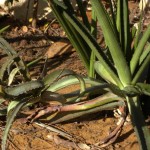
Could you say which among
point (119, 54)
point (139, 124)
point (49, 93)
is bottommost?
point (139, 124)

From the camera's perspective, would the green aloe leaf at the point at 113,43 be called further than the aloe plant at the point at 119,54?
No

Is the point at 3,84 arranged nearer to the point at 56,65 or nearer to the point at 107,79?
the point at 107,79

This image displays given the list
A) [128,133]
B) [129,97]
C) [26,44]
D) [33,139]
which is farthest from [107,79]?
[26,44]

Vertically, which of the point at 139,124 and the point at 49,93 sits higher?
the point at 49,93

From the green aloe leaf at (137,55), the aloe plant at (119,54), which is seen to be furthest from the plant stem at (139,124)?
the green aloe leaf at (137,55)

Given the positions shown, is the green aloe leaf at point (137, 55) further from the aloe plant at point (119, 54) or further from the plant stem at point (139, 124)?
the plant stem at point (139, 124)

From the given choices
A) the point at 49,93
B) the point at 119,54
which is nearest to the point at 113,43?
the point at 119,54

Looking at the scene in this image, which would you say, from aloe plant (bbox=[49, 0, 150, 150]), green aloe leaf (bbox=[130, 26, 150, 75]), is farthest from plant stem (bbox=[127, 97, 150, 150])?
green aloe leaf (bbox=[130, 26, 150, 75])

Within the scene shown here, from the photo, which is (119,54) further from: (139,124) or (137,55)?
(139,124)
